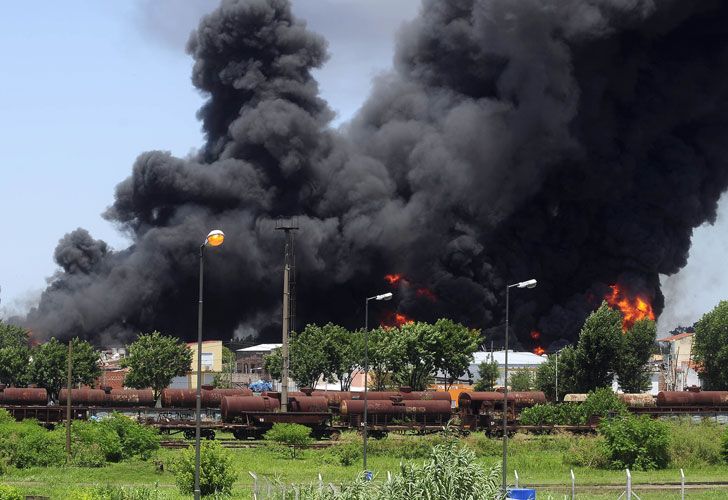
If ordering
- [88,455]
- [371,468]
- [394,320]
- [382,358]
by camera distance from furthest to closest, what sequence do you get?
[394,320] < [382,358] < [88,455] < [371,468]

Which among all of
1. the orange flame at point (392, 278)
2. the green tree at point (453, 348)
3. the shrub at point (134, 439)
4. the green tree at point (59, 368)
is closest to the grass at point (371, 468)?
the shrub at point (134, 439)

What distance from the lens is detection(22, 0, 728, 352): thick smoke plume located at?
143750 millimetres

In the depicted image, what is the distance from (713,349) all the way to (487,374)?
944 inches

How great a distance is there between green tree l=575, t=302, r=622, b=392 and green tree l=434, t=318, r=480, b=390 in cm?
1069

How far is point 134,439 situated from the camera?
196 feet

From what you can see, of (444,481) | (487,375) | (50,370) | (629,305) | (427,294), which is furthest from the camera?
(427,294)

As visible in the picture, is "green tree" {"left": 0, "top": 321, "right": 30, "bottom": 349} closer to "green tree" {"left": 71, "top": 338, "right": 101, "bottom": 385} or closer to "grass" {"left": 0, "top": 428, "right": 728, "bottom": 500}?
"green tree" {"left": 71, "top": 338, "right": 101, "bottom": 385}

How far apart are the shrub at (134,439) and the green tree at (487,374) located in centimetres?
6233

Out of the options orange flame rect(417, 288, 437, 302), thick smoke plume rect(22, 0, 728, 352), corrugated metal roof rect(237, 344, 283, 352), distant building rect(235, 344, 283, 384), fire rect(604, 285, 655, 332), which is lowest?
distant building rect(235, 344, 283, 384)

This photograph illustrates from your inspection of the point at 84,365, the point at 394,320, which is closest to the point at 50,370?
the point at 84,365

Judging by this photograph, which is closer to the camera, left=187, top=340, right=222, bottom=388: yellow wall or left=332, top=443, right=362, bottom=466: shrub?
left=332, top=443, right=362, bottom=466: shrub

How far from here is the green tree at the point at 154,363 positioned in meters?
109

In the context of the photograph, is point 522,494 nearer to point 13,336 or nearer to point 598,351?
point 598,351

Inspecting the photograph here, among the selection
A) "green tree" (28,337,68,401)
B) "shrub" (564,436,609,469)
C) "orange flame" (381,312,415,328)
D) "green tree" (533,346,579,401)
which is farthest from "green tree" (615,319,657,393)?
"green tree" (28,337,68,401)
